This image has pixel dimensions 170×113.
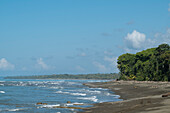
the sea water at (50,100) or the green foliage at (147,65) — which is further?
the green foliage at (147,65)

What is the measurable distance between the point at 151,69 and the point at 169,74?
12.9 metres

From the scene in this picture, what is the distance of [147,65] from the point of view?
120 meters

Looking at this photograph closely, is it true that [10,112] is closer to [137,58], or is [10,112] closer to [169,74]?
[169,74]

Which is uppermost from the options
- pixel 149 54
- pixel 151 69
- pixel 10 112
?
pixel 149 54

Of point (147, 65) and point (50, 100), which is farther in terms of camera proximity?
point (147, 65)

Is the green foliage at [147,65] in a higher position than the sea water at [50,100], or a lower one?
higher

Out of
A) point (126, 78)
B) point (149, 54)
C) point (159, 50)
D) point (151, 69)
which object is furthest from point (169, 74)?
point (126, 78)

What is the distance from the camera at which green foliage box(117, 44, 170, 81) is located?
104000mm

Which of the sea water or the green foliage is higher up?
the green foliage

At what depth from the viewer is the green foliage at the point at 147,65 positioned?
104 metres

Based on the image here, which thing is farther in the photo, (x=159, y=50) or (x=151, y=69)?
(x=159, y=50)

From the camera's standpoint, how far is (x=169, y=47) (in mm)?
117562

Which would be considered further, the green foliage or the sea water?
the green foliage

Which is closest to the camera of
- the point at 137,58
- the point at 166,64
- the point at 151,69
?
the point at 166,64
